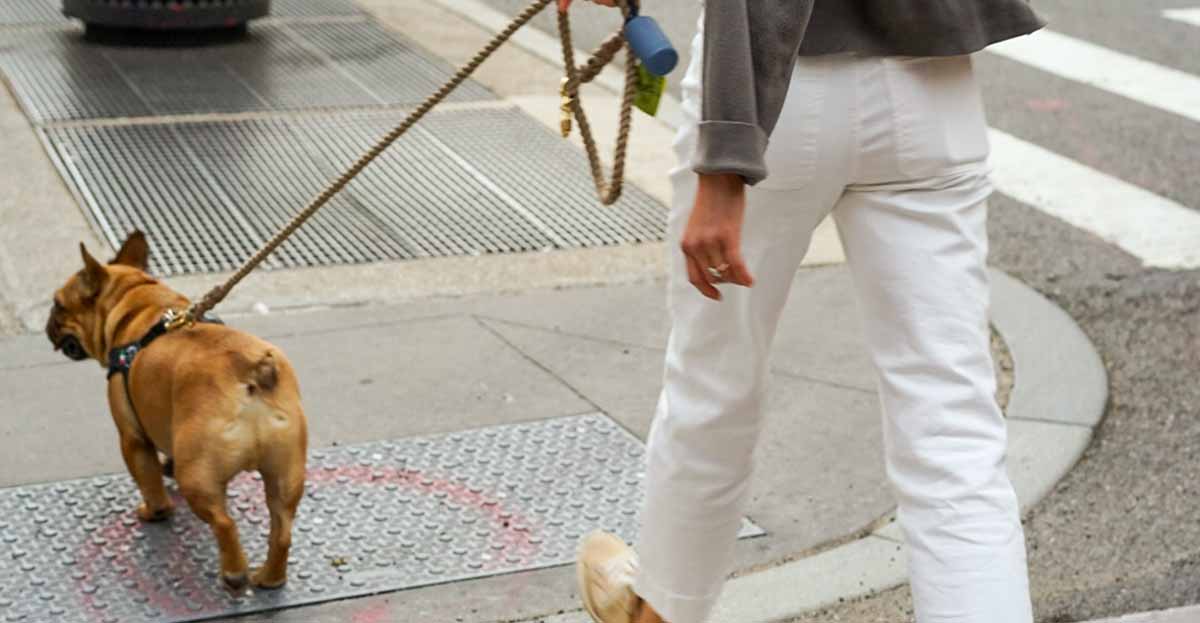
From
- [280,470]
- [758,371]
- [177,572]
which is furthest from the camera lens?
[177,572]

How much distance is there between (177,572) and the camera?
363 centimetres

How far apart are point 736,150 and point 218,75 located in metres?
5.79

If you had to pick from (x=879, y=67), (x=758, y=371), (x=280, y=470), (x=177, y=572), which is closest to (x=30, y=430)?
(x=177, y=572)

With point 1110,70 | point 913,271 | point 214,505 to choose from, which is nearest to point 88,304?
point 214,505

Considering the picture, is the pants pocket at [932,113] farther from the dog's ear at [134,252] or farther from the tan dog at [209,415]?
the dog's ear at [134,252]

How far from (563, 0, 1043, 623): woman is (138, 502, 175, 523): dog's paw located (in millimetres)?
1550

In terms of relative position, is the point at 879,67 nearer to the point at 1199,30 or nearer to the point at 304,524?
the point at 304,524

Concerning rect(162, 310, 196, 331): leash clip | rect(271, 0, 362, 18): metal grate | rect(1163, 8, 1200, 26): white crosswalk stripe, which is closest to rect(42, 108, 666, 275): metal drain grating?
rect(162, 310, 196, 331): leash clip

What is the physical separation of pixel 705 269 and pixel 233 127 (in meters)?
4.85

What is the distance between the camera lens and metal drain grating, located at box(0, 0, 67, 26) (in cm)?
848

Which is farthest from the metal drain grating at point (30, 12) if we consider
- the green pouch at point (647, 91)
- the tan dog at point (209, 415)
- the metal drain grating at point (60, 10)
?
the green pouch at point (647, 91)

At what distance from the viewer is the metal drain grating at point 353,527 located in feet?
11.6

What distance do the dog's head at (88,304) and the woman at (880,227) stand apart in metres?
1.60

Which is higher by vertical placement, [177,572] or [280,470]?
[280,470]
